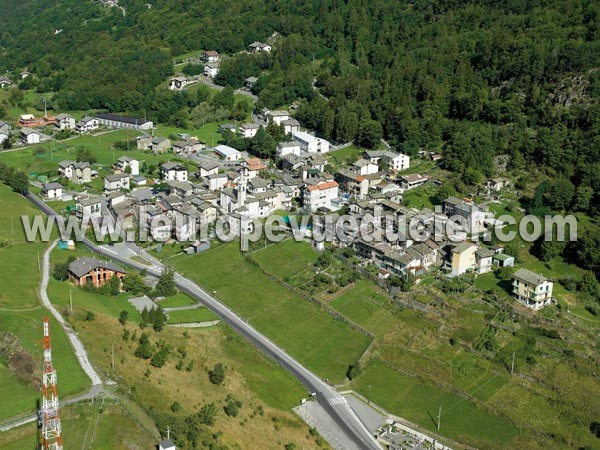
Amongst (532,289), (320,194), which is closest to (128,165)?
(320,194)

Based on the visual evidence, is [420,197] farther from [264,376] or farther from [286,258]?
[264,376]

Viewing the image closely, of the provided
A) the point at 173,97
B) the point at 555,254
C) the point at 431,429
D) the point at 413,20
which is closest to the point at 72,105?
the point at 173,97

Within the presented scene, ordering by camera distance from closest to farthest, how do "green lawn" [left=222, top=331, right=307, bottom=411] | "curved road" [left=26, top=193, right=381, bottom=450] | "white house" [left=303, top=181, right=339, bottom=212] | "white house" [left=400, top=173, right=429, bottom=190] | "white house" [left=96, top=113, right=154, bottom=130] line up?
1. "curved road" [left=26, top=193, right=381, bottom=450]
2. "green lawn" [left=222, top=331, right=307, bottom=411]
3. "white house" [left=303, top=181, right=339, bottom=212]
4. "white house" [left=400, top=173, right=429, bottom=190]
5. "white house" [left=96, top=113, right=154, bottom=130]

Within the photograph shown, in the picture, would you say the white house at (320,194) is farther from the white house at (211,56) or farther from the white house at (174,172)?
the white house at (211,56)

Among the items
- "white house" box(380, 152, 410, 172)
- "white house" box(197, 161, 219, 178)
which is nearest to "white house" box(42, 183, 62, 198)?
"white house" box(197, 161, 219, 178)

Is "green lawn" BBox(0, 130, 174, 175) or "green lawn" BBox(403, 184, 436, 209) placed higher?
"green lawn" BBox(403, 184, 436, 209)

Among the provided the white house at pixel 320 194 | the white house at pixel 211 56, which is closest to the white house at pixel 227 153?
the white house at pixel 320 194

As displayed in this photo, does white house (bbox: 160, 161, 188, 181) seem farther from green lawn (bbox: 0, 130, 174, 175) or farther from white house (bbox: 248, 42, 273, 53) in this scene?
white house (bbox: 248, 42, 273, 53)
